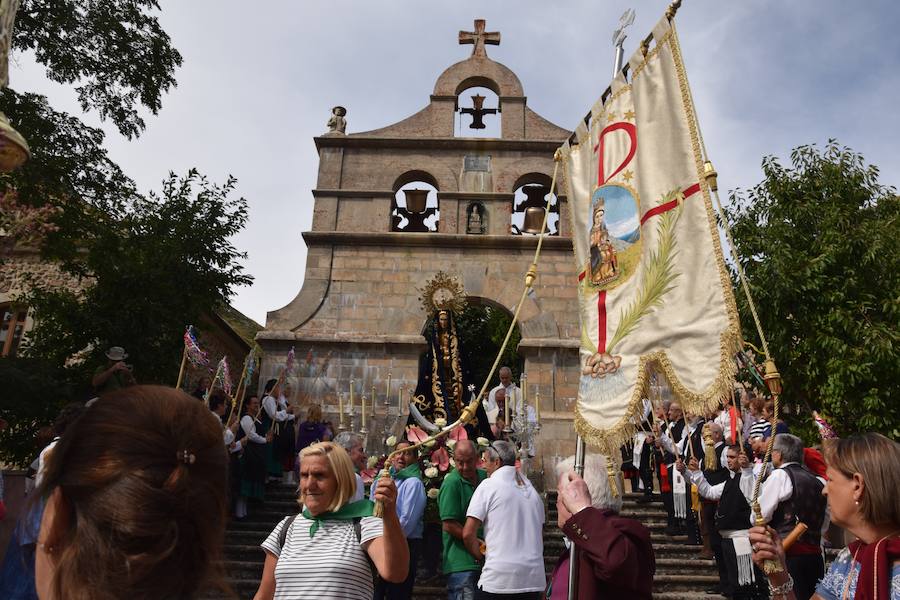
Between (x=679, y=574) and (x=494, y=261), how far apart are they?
870 cm

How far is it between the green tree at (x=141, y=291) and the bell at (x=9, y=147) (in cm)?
925

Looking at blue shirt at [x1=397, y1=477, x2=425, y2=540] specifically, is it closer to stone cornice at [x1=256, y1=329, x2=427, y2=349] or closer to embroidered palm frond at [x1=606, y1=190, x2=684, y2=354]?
embroidered palm frond at [x1=606, y1=190, x2=684, y2=354]

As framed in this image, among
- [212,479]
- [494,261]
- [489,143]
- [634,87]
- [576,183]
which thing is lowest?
[212,479]

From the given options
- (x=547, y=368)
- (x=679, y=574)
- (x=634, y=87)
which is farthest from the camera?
(x=547, y=368)

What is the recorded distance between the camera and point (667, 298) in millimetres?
4305

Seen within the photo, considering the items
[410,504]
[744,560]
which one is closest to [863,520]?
[744,560]

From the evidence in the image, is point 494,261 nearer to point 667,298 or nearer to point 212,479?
point 667,298

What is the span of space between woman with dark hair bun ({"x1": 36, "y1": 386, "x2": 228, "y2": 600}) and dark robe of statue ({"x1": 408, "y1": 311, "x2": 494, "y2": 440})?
8526 mm

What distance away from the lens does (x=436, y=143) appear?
16219mm

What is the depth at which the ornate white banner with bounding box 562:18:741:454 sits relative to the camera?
409 cm

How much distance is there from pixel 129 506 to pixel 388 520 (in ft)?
5.19

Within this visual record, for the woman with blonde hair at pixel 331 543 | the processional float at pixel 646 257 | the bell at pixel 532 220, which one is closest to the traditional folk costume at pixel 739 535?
the processional float at pixel 646 257

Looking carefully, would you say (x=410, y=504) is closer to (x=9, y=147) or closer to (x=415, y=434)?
(x=415, y=434)

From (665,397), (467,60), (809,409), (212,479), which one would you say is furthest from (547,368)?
(212,479)
